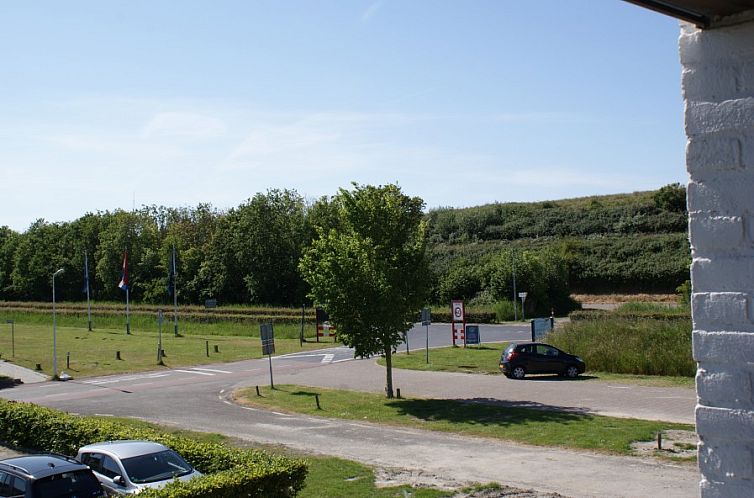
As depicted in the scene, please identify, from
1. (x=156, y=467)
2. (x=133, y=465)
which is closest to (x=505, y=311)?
(x=156, y=467)

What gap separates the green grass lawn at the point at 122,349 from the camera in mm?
42031

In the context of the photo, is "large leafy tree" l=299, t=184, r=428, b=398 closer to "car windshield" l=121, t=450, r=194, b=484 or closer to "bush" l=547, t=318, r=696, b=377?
"bush" l=547, t=318, r=696, b=377

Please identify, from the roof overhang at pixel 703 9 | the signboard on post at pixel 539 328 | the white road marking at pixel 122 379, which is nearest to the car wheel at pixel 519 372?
the signboard on post at pixel 539 328

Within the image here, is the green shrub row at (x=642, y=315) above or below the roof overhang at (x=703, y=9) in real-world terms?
below

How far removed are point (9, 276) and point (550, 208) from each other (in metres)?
79.5

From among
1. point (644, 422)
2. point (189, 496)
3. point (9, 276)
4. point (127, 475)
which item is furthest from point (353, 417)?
point (9, 276)

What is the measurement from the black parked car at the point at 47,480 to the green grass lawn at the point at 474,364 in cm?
2127

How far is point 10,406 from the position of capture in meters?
21.1

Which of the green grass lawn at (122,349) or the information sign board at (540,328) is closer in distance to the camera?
the information sign board at (540,328)

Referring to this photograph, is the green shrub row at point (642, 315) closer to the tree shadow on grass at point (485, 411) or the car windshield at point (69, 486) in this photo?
the tree shadow on grass at point (485, 411)

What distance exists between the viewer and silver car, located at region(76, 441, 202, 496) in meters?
13.5

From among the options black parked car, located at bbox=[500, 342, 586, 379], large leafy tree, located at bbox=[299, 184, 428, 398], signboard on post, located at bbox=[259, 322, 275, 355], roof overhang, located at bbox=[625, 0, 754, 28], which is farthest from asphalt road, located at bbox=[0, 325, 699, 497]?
roof overhang, located at bbox=[625, 0, 754, 28]

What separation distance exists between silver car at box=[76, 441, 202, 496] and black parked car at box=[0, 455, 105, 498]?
73 cm

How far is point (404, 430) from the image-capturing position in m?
21.5
